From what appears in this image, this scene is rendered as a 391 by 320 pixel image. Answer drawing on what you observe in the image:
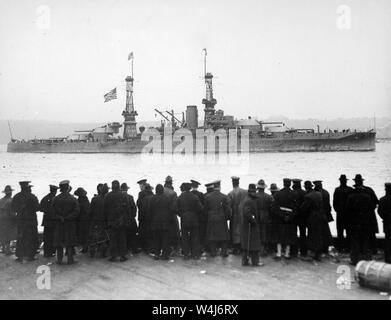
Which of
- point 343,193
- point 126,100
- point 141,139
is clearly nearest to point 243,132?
point 141,139

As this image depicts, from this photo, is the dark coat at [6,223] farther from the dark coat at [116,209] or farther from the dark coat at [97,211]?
the dark coat at [116,209]

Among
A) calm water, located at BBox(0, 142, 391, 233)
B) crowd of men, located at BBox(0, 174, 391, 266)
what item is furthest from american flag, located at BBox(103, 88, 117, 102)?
crowd of men, located at BBox(0, 174, 391, 266)

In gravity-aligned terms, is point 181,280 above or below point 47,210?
below

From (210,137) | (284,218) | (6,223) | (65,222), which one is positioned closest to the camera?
(284,218)

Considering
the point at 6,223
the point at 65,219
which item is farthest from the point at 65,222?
the point at 6,223

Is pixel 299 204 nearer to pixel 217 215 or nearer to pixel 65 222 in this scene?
pixel 217 215

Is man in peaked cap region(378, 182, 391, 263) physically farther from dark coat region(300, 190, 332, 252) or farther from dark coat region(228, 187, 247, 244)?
dark coat region(228, 187, 247, 244)

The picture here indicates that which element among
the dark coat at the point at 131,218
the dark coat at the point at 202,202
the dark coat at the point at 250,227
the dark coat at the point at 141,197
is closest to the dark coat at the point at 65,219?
the dark coat at the point at 131,218
